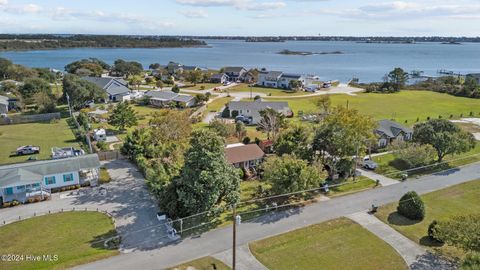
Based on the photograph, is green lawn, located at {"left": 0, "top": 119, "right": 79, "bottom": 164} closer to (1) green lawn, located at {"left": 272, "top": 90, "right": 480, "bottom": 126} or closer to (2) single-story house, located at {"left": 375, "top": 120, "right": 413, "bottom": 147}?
(2) single-story house, located at {"left": 375, "top": 120, "right": 413, "bottom": 147}

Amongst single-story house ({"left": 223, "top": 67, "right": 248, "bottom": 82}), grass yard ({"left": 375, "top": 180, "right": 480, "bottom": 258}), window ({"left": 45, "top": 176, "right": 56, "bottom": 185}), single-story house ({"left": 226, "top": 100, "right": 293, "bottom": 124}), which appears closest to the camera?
grass yard ({"left": 375, "top": 180, "right": 480, "bottom": 258})

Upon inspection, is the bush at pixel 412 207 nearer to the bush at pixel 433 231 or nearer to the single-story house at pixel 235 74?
the bush at pixel 433 231

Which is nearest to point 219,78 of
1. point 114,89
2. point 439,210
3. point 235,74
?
point 235,74

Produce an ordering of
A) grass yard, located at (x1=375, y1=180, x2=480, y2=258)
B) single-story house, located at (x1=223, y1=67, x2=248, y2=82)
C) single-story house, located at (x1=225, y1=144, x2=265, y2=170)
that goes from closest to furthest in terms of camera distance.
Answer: grass yard, located at (x1=375, y1=180, x2=480, y2=258) < single-story house, located at (x1=225, y1=144, x2=265, y2=170) < single-story house, located at (x1=223, y1=67, x2=248, y2=82)

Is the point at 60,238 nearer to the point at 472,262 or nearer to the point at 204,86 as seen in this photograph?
the point at 472,262

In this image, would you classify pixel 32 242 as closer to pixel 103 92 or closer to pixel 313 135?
pixel 313 135

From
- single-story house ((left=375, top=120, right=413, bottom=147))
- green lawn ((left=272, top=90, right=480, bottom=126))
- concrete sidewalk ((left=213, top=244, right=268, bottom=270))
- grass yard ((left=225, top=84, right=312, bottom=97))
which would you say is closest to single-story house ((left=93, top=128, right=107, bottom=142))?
concrete sidewalk ((left=213, top=244, right=268, bottom=270))
